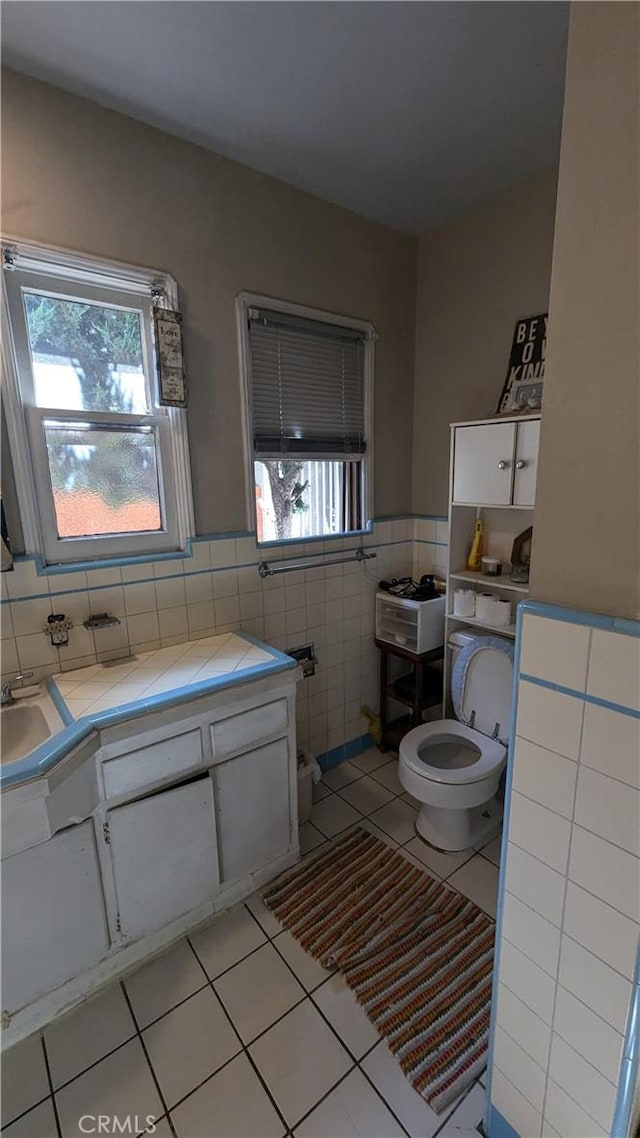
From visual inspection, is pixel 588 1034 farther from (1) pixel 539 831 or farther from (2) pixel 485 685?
(2) pixel 485 685

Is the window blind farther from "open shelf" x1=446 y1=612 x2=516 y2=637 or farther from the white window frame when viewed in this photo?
"open shelf" x1=446 y1=612 x2=516 y2=637

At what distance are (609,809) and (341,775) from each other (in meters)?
1.83

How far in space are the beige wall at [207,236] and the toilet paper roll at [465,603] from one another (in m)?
0.77

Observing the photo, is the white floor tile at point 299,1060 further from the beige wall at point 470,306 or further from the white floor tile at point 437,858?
the beige wall at point 470,306

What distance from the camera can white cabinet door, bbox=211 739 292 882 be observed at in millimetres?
1619

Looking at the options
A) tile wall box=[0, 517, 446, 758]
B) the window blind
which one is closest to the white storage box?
tile wall box=[0, 517, 446, 758]

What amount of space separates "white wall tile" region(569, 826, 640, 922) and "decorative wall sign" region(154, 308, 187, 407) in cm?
178

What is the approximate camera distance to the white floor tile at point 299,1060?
46.8 inches

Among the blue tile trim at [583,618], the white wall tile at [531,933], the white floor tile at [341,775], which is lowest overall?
the white floor tile at [341,775]

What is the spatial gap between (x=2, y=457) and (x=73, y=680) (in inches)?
30.4

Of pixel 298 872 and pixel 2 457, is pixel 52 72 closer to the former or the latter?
pixel 2 457

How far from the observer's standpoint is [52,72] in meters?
1.38

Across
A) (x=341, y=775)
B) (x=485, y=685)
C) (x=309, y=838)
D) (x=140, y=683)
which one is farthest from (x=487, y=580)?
(x=140, y=683)

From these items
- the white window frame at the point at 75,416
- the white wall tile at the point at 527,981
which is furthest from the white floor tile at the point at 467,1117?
the white window frame at the point at 75,416
